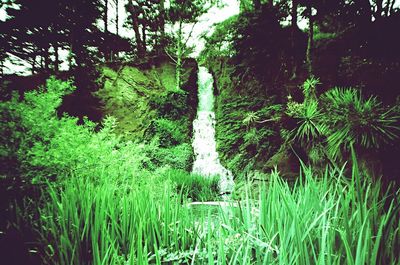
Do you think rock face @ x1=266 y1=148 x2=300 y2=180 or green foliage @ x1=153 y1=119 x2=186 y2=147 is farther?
green foliage @ x1=153 y1=119 x2=186 y2=147

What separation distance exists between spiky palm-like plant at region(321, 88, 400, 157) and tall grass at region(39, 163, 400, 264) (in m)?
3.71

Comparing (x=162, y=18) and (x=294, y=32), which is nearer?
(x=294, y=32)

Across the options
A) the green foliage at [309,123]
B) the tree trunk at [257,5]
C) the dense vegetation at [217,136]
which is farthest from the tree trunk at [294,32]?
the green foliage at [309,123]

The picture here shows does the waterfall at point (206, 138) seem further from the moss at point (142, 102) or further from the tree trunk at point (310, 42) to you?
the tree trunk at point (310, 42)

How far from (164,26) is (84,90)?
641cm

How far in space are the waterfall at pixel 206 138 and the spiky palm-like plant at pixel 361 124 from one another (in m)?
4.58

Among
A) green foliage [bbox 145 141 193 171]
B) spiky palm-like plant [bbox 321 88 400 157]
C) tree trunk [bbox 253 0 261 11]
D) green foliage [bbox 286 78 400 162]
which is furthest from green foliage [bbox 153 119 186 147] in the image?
spiky palm-like plant [bbox 321 88 400 157]

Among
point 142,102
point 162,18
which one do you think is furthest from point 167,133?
point 162,18

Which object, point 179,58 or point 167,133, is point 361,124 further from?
point 179,58

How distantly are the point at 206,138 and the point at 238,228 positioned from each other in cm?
1016

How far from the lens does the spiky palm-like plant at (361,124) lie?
4.53 meters

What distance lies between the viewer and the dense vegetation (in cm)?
116

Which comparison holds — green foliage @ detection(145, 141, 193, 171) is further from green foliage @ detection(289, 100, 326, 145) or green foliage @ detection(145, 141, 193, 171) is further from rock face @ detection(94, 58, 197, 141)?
green foliage @ detection(289, 100, 326, 145)

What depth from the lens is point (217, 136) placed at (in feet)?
36.7
